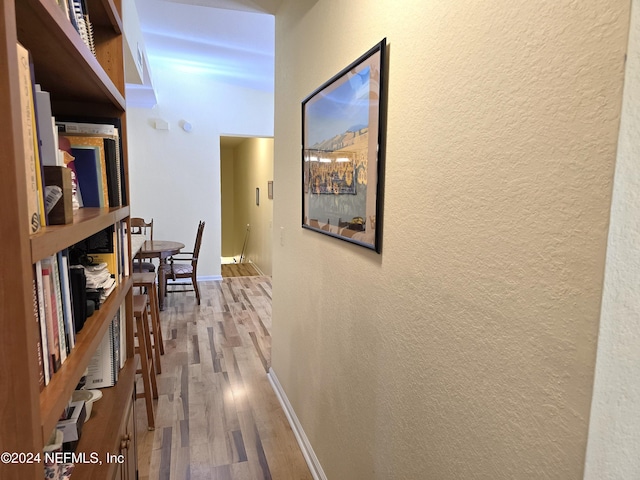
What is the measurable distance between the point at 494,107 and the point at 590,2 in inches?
8.7

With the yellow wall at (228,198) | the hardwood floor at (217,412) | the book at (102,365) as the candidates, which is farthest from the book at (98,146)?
the yellow wall at (228,198)

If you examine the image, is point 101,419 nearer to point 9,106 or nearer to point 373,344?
point 373,344

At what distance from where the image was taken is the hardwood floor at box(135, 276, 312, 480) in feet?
6.73

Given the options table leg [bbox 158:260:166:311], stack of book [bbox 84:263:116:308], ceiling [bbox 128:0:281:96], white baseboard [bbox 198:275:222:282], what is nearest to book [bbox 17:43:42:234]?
stack of book [bbox 84:263:116:308]

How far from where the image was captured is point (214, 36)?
12.9 ft

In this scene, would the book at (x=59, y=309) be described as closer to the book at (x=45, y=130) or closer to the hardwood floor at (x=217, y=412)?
the book at (x=45, y=130)

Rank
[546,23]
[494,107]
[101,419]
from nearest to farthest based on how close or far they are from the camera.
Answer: [546,23], [494,107], [101,419]

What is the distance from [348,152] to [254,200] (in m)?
6.49

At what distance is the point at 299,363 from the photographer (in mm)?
2273

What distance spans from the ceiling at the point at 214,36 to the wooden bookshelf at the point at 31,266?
1.75 meters

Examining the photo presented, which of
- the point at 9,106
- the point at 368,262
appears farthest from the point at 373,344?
the point at 9,106

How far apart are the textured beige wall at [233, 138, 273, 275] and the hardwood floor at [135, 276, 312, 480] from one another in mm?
2749

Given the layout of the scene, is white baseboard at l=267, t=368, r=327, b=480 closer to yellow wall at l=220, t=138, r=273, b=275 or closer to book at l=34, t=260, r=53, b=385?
book at l=34, t=260, r=53, b=385

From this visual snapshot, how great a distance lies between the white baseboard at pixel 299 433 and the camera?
1954mm
